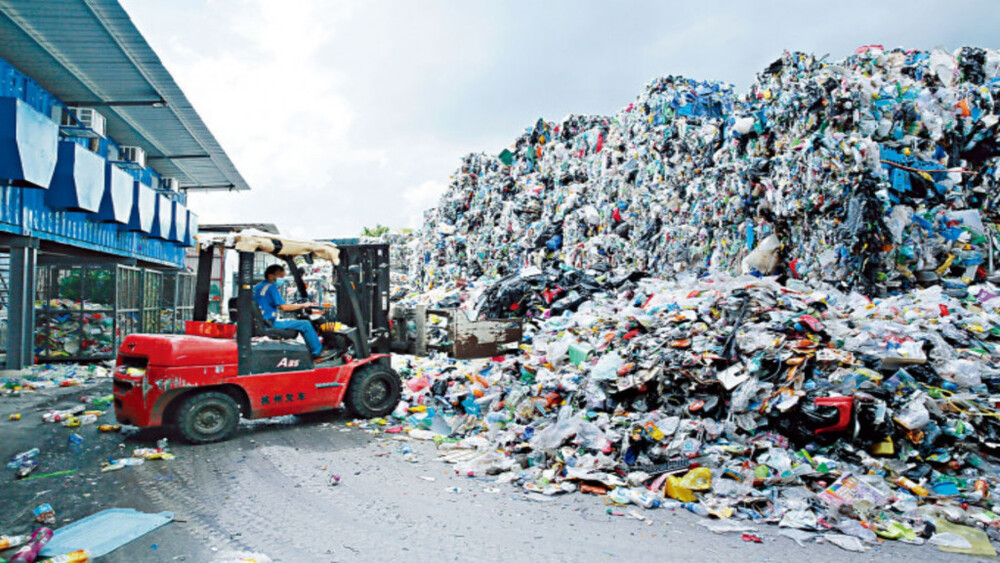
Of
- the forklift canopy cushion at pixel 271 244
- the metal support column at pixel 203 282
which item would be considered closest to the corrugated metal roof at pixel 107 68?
the metal support column at pixel 203 282

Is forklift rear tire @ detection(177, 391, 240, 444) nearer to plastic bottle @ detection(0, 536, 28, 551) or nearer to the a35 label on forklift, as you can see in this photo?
the a35 label on forklift

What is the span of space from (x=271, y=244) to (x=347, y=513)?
2631mm

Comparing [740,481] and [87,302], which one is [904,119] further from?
[87,302]

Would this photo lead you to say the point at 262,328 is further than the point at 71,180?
No

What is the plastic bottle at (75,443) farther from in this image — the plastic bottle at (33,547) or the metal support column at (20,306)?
the metal support column at (20,306)

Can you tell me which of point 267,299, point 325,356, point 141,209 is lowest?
point 325,356

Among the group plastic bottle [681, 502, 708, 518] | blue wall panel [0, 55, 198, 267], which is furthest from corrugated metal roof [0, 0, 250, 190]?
plastic bottle [681, 502, 708, 518]

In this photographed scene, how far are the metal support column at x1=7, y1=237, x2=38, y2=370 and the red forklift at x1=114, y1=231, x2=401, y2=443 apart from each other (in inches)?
231

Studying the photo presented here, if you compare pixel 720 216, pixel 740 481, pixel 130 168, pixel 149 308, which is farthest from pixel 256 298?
pixel 130 168

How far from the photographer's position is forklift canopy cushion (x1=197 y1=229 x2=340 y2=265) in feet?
15.9

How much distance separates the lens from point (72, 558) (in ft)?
8.47

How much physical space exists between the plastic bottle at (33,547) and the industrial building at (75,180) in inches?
288

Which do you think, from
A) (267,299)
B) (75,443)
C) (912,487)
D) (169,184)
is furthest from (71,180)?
(912,487)

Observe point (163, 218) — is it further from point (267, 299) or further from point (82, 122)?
point (267, 299)
